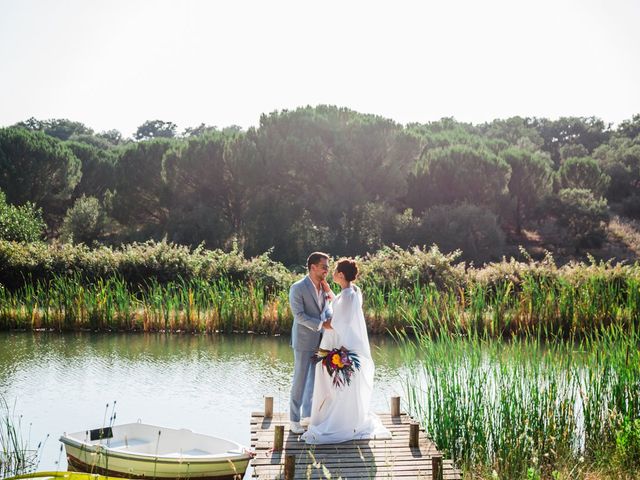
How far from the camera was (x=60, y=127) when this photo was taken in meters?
53.8

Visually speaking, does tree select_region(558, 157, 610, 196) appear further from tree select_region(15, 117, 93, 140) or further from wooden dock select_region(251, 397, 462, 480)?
tree select_region(15, 117, 93, 140)

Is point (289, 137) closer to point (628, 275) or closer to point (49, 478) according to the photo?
point (628, 275)

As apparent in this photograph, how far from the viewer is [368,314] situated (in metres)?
14.3

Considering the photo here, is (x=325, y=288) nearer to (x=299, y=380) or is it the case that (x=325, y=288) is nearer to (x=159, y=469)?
(x=299, y=380)

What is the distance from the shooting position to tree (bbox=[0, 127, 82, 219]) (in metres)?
30.8

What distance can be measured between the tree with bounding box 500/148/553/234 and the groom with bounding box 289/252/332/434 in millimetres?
25231

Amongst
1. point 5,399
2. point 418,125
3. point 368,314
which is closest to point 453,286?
point 368,314

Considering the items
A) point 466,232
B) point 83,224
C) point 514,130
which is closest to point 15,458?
point 466,232

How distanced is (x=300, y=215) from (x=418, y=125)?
55.7 ft

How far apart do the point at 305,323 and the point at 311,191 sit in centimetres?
2185

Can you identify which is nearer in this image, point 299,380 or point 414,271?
point 299,380

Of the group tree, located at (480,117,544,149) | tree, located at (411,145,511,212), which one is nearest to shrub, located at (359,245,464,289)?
tree, located at (411,145,511,212)

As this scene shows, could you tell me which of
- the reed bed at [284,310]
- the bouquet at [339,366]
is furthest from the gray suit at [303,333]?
the reed bed at [284,310]

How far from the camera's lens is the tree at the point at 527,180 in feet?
102
